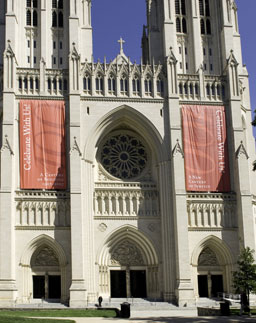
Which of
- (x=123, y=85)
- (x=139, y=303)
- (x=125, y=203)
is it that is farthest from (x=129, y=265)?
(x=123, y=85)

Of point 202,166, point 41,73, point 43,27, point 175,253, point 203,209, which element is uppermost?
point 43,27

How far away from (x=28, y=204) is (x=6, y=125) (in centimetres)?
651

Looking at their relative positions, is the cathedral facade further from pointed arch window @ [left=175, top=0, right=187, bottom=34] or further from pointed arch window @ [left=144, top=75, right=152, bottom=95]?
pointed arch window @ [left=175, top=0, right=187, bottom=34]

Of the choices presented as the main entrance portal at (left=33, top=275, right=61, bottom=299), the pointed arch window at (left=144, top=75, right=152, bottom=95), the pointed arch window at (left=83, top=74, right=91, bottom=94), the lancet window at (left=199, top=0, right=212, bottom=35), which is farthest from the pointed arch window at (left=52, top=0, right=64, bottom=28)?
the main entrance portal at (left=33, top=275, right=61, bottom=299)

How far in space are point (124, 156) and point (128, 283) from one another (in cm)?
1075

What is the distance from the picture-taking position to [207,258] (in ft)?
155

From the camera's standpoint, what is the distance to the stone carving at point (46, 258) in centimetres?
4506

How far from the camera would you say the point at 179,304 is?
142ft

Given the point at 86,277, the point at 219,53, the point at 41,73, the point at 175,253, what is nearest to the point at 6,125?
the point at 41,73

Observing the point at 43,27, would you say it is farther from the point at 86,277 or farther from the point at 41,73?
the point at 86,277

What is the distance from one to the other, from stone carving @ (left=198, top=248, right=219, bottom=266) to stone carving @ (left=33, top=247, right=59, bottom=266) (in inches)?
464

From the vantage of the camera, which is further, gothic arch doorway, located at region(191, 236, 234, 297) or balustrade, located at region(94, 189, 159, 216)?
balustrade, located at region(94, 189, 159, 216)

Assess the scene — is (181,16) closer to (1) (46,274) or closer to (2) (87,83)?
(2) (87,83)

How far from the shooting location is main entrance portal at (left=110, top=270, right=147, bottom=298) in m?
46.3
